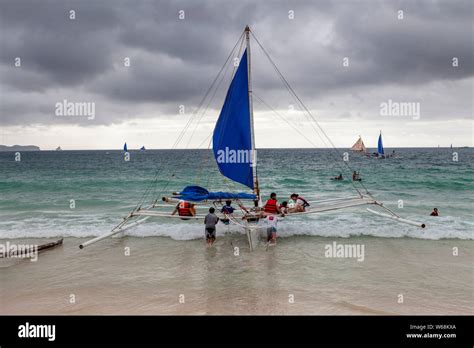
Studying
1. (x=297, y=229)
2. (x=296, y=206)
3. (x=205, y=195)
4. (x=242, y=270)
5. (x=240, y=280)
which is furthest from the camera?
(x=297, y=229)

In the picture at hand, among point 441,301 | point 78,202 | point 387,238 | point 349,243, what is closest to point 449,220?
point 387,238

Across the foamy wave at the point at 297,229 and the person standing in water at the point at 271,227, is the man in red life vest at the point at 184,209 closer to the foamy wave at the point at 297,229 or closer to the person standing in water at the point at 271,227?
the foamy wave at the point at 297,229

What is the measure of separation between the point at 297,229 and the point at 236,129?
5495 millimetres

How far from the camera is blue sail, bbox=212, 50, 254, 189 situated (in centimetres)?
1361

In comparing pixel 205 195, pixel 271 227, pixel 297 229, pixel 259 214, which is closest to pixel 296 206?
pixel 271 227

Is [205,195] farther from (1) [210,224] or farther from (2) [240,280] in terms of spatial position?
(2) [240,280]

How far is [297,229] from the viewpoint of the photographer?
15523 millimetres

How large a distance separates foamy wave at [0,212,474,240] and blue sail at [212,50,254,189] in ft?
11.9

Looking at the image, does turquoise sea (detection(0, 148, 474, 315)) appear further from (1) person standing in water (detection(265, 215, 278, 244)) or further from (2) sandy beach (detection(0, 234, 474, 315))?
(1) person standing in water (detection(265, 215, 278, 244))

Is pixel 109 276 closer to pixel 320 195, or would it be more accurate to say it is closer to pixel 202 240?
pixel 202 240

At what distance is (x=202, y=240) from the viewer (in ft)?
48.1

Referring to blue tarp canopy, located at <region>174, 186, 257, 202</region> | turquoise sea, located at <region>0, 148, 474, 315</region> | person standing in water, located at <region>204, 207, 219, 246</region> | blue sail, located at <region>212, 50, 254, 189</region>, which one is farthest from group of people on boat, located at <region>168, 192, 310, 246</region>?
blue sail, located at <region>212, 50, 254, 189</region>

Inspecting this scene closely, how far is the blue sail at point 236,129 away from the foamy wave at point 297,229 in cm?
361

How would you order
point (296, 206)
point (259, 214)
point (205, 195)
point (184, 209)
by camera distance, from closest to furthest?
point (259, 214) → point (296, 206) → point (205, 195) → point (184, 209)
